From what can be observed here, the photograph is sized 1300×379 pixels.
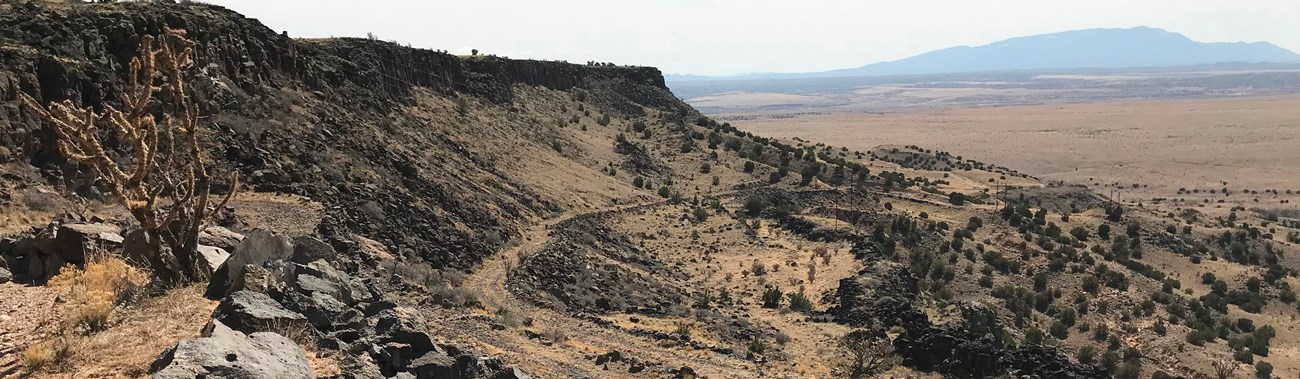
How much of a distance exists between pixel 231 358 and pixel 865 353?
15.3 metres

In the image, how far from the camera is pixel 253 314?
8.50 m

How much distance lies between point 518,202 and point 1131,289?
23.2 metres

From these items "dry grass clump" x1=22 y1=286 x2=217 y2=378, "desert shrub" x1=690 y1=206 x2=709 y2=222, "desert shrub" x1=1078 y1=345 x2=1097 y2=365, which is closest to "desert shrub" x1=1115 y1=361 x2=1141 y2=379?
"desert shrub" x1=1078 y1=345 x2=1097 y2=365

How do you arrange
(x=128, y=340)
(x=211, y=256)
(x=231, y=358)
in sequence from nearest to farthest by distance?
1. (x=231, y=358)
2. (x=128, y=340)
3. (x=211, y=256)

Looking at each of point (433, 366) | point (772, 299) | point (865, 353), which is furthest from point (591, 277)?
point (433, 366)

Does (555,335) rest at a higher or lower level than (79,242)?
lower

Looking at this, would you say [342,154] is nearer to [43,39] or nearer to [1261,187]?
[43,39]

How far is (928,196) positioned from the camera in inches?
1865

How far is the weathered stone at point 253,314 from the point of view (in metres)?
8.39

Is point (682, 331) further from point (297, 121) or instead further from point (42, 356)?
point (297, 121)

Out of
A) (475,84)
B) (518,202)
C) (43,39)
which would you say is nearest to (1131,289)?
(518,202)

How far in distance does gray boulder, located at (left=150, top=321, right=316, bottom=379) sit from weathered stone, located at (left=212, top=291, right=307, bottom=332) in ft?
1.87

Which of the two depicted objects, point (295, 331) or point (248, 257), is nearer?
point (295, 331)

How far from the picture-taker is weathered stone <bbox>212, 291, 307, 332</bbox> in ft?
27.5
